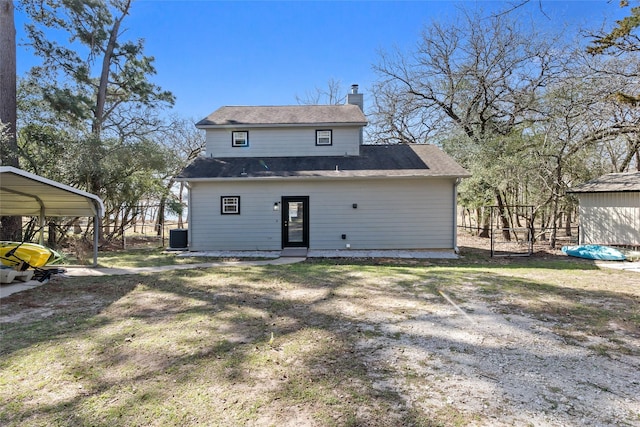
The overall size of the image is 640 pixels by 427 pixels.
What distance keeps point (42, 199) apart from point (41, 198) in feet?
0.24

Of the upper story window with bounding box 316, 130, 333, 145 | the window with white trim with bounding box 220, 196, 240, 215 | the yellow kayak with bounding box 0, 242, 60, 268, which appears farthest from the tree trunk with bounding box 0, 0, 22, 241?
the upper story window with bounding box 316, 130, 333, 145

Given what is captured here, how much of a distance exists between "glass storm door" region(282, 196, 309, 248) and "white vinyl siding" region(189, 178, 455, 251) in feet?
0.59

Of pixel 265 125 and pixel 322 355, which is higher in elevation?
pixel 265 125

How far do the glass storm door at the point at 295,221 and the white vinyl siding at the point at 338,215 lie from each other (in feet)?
0.59

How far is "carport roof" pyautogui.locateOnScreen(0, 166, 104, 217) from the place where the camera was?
20.7 ft

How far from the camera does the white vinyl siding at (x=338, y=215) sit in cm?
1130

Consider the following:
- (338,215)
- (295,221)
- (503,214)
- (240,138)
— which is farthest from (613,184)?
(240,138)

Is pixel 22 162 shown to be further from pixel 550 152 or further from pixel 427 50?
pixel 550 152

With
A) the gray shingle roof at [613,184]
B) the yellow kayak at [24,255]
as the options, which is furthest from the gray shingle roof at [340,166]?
the gray shingle roof at [613,184]

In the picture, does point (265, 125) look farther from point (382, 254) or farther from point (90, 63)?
point (90, 63)

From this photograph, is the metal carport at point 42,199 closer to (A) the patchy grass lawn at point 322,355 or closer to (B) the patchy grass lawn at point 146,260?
(B) the patchy grass lawn at point 146,260

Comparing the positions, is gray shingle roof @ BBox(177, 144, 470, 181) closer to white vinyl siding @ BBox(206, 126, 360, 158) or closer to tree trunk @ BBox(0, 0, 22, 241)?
white vinyl siding @ BBox(206, 126, 360, 158)

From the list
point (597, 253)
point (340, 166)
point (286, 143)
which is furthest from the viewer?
point (286, 143)

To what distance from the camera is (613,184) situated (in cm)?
1159
